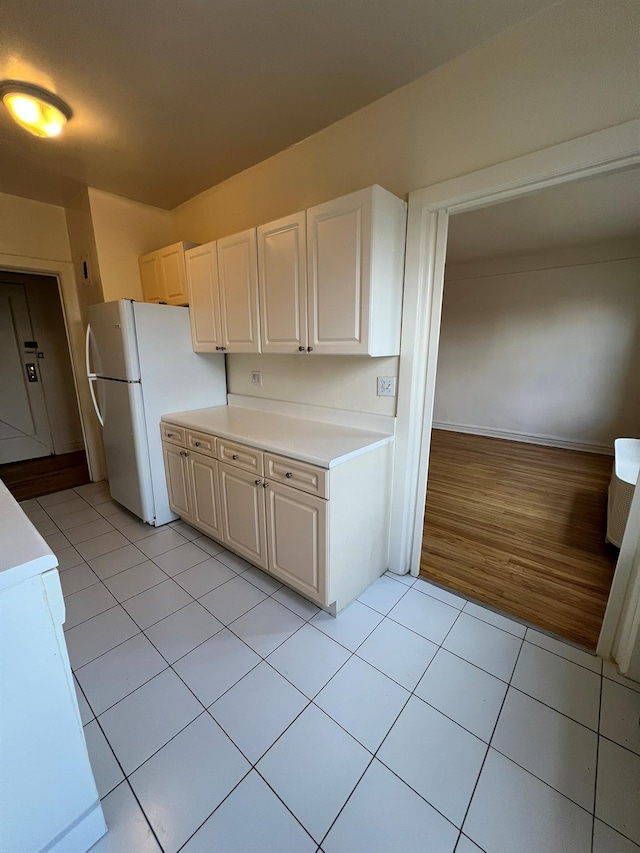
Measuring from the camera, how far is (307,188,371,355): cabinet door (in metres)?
1.58

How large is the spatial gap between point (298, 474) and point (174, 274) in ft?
6.79

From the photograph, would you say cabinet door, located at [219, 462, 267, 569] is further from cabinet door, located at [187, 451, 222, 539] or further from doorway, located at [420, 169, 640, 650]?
doorway, located at [420, 169, 640, 650]

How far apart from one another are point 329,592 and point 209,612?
2.20 feet

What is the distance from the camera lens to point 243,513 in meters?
2.02

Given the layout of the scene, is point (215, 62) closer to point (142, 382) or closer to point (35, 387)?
point (142, 382)

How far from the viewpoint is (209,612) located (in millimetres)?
1820

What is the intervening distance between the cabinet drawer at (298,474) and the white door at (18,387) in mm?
4109

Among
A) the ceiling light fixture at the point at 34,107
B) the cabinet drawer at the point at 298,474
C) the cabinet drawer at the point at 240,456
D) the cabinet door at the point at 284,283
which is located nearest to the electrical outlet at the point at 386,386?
the cabinet door at the point at 284,283

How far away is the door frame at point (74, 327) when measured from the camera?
296 centimetres

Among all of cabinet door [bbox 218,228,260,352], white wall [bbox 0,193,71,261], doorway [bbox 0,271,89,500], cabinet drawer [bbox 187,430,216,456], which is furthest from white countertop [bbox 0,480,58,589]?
doorway [bbox 0,271,89,500]

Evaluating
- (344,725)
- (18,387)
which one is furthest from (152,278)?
(344,725)

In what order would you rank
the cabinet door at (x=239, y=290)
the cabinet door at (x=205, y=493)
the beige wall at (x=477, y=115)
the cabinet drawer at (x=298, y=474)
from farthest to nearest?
the cabinet door at (x=205, y=493), the cabinet door at (x=239, y=290), the cabinet drawer at (x=298, y=474), the beige wall at (x=477, y=115)

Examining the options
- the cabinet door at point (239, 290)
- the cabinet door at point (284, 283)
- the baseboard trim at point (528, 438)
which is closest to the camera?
the cabinet door at point (284, 283)

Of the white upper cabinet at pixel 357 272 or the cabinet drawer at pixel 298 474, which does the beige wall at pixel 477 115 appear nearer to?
the white upper cabinet at pixel 357 272
